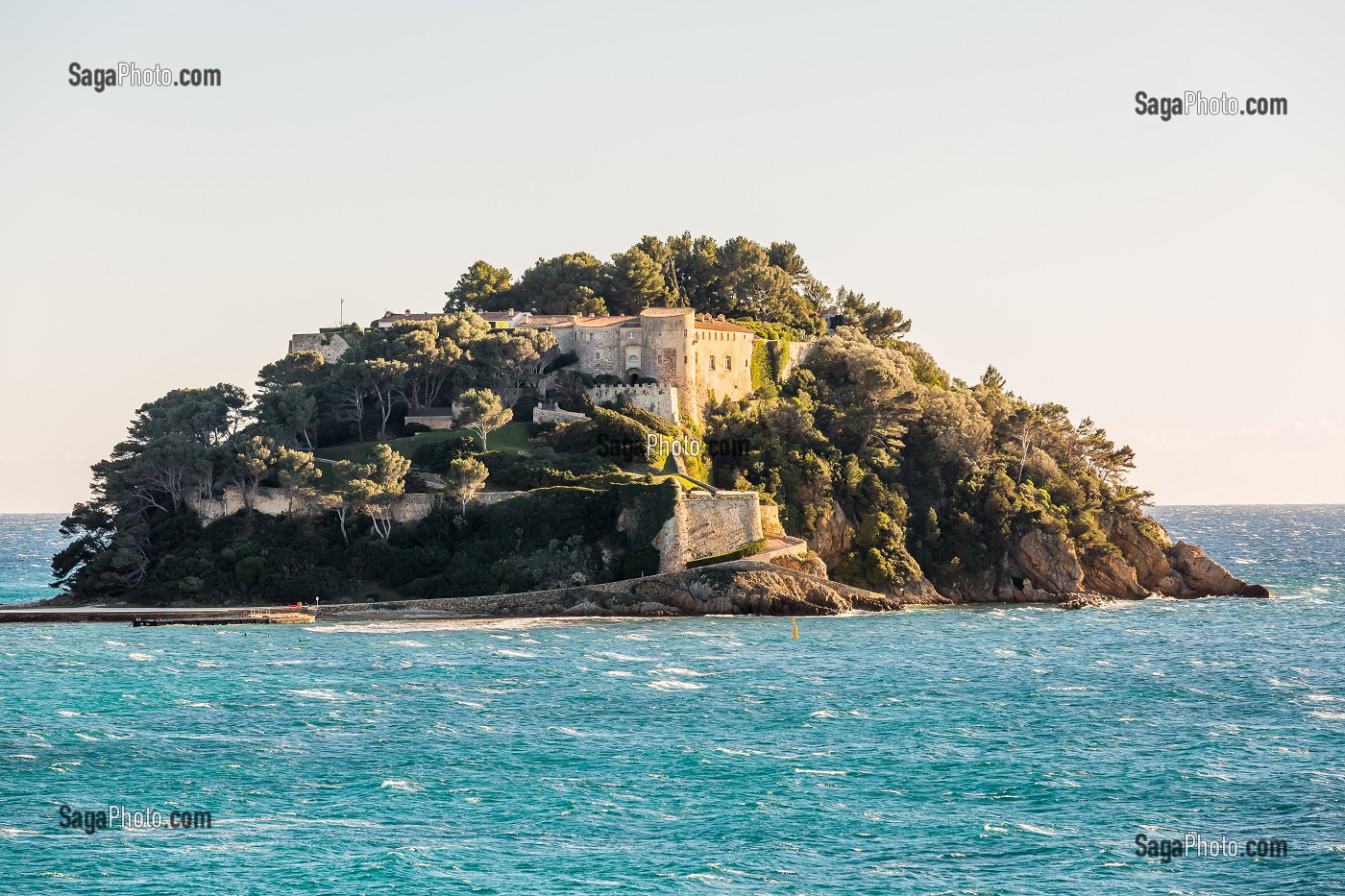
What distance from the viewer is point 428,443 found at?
94.1m

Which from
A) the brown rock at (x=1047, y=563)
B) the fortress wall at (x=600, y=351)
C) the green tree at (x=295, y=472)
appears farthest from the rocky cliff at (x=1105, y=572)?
the green tree at (x=295, y=472)

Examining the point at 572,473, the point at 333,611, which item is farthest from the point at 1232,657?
the point at 333,611

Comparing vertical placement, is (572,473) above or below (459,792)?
above

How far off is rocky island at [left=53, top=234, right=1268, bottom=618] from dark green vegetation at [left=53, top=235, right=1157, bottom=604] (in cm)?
18

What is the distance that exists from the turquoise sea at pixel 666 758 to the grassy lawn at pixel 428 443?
62.2 ft

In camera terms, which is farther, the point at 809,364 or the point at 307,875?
the point at 809,364

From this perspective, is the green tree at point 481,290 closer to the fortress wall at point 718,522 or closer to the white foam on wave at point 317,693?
the fortress wall at point 718,522

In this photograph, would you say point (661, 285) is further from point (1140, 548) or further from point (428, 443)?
point (1140, 548)

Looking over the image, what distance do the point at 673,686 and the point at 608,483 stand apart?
29567 mm

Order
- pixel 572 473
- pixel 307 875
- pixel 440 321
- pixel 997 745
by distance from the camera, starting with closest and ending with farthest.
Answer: pixel 307 875 < pixel 997 745 < pixel 572 473 < pixel 440 321

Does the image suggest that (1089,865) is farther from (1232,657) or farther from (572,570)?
(572,570)

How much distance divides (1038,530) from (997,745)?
151ft

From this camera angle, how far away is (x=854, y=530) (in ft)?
306

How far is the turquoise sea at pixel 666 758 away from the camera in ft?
123
